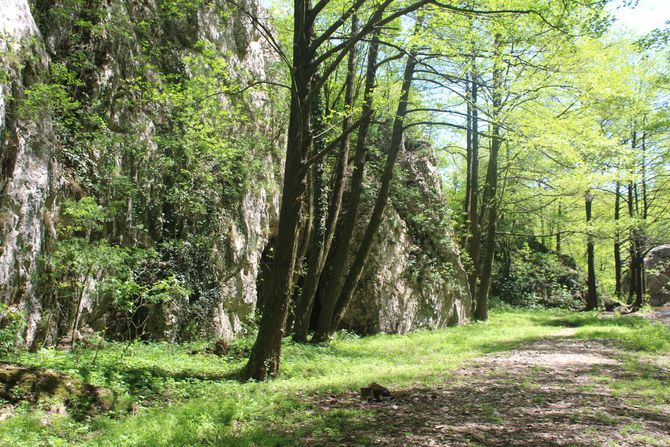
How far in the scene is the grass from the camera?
461 cm

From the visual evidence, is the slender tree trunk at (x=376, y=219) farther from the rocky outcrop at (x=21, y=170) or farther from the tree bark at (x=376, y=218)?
the rocky outcrop at (x=21, y=170)

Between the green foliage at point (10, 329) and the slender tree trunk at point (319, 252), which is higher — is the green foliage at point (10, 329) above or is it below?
below

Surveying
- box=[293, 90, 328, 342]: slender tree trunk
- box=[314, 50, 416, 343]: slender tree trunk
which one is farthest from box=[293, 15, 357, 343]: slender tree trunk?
box=[314, 50, 416, 343]: slender tree trunk

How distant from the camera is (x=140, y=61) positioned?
10773mm

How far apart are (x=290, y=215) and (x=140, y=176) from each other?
14.6 feet

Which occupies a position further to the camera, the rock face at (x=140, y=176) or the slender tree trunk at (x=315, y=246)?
the slender tree trunk at (x=315, y=246)

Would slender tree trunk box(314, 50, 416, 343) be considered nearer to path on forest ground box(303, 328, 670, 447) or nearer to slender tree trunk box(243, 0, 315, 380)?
path on forest ground box(303, 328, 670, 447)

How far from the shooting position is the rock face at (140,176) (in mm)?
7137

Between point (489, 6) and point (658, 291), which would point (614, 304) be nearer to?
point (658, 291)

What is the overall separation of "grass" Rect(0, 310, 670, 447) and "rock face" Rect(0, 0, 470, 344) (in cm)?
109

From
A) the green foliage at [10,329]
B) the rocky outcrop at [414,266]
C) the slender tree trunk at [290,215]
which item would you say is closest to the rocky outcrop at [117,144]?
the green foliage at [10,329]

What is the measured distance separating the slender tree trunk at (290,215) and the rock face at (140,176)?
0.97 m

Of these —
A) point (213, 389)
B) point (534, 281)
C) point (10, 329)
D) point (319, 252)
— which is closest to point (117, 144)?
point (10, 329)

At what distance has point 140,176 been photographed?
1005 centimetres
